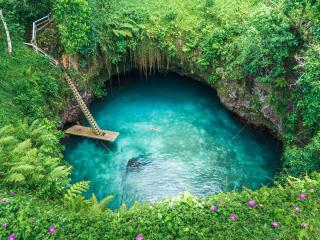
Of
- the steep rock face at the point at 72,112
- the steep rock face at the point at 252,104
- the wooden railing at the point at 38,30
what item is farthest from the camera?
the steep rock face at the point at 72,112

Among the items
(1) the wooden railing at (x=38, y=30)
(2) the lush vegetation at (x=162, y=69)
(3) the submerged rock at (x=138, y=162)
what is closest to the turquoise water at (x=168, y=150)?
(3) the submerged rock at (x=138, y=162)

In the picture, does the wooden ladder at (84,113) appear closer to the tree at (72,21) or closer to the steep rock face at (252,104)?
the tree at (72,21)

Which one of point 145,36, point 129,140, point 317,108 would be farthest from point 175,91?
point 317,108

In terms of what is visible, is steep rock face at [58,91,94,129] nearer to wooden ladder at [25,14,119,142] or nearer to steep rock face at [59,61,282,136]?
steep rock face at [59,61,282,136]

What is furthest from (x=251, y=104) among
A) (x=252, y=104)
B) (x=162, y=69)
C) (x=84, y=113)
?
(x=84, y=113)

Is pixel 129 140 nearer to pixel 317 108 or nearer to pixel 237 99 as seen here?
pixel 237 99

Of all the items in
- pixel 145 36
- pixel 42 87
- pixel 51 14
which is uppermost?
pixel 51 14

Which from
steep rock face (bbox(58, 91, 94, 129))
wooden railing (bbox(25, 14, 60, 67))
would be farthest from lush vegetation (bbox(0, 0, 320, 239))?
steep rock face (bbox(58, 91, 94, 129))
